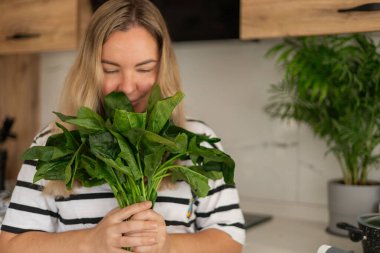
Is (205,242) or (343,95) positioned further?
(343,95)

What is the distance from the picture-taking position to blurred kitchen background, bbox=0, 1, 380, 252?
161 centimetres

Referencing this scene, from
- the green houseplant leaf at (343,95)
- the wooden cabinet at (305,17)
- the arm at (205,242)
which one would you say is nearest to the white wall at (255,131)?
the green houseplant leaf at (343,95)

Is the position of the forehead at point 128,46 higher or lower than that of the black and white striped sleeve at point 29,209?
higher

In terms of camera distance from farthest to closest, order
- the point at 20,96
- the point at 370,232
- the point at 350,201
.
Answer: the point at 20,96 < the point at 350,201 < the point at 370,232

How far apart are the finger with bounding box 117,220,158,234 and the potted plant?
0.73m

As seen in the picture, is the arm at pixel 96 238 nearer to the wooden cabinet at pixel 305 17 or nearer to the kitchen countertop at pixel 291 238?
the kitchen countertop at pixel 291 238

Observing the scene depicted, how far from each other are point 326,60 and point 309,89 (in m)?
0.19

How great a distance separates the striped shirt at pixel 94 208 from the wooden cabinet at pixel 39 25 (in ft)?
2.15

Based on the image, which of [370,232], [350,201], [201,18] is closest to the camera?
[370,232]

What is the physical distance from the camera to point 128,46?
40.4 inches

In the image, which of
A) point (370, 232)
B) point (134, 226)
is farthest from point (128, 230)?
point (370, 232)

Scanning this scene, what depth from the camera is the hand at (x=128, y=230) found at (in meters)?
0.82

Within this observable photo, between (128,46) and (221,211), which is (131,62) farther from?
(221,211)

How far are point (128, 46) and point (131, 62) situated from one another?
38 millimetres
